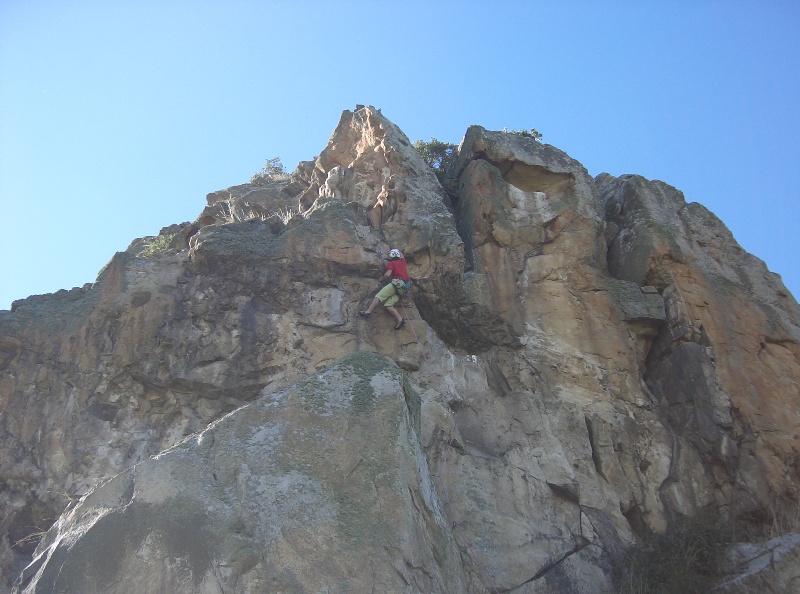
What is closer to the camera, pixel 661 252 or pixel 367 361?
pixel 367 361

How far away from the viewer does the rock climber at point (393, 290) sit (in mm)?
13867

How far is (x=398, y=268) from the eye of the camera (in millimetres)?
14117

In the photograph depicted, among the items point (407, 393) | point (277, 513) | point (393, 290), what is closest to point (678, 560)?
point (407, 393)

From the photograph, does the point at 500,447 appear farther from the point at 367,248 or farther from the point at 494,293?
the point at 367,248

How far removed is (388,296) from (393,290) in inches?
5.5

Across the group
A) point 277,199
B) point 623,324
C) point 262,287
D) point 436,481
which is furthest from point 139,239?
point 623,324

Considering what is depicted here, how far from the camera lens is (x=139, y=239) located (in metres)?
17.1

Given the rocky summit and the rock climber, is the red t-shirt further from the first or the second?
the rocky summit

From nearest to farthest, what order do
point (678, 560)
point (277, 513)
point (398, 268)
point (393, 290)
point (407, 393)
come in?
point (277, 513), point (407, 393), point (678, 560), point (393, 290), point (398, 268)

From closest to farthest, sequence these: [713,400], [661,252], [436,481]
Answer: [436,481]
[713,400]
[661,252]

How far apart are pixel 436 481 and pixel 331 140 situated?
953 centimetres

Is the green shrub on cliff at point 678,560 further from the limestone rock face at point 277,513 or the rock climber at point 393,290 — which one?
the rock climber at point 393,290

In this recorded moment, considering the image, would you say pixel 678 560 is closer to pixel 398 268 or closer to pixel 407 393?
pixel 407 393

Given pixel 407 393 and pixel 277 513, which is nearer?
pixel 277 513
